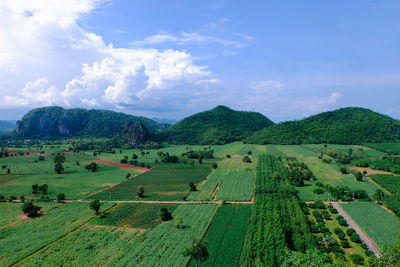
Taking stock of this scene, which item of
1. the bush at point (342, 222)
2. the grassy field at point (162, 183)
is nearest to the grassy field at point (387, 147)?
the grassy field at point (162, 183)

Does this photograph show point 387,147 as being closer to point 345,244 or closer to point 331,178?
point 331,178

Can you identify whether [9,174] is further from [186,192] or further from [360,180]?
[360,180]

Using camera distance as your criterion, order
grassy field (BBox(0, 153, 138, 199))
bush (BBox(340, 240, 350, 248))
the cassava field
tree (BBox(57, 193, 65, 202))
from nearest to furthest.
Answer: the cassava field < bush (BBox(340, 240, 350, 248)) < tree (BBox(57, 193, 65, 202)) < grassy field (BBox(0, 153, 138, 199))

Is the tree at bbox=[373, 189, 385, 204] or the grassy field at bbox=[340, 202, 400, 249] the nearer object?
the grassy field at bbox=[340, 202, 400, 249]

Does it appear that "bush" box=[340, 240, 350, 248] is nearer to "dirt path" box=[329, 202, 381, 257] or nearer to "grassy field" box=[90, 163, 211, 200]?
"dirt path" box=[329, 202, 381, 257]

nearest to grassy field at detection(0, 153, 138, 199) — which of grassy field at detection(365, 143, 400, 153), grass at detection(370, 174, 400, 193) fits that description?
grass at detection(370, 174, 400, 193)

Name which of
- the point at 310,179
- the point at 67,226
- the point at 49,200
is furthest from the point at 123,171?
the point at 310,179
